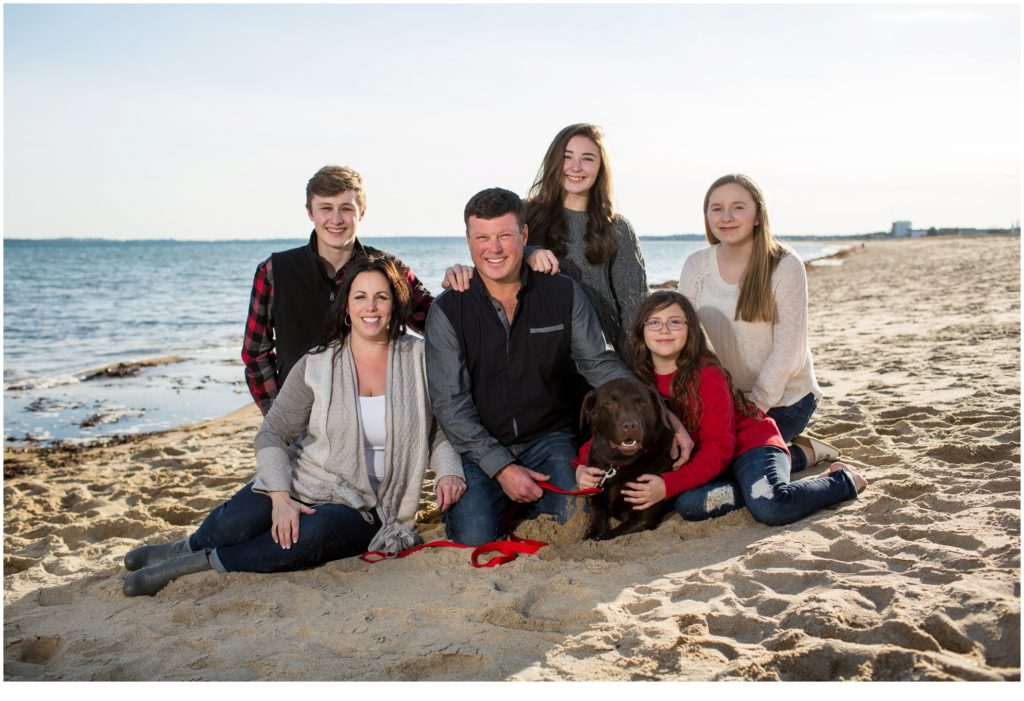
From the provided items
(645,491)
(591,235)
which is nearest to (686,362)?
(645,491)

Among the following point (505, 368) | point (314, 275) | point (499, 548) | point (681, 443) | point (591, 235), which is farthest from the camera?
point (591, 235)

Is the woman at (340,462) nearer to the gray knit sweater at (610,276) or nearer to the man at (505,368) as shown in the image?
the man at (505,368)

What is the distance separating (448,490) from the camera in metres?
3.87

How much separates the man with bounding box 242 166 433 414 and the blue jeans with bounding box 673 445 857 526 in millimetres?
1811

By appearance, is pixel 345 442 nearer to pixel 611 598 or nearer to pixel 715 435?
pixel 611 598

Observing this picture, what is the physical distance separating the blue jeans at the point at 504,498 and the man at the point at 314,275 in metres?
0.98

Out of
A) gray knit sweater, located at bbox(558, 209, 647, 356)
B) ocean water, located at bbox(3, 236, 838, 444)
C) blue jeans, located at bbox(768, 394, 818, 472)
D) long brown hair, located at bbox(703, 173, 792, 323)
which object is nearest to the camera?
long brown hair, located at bbox(703, 173, 792, 323)

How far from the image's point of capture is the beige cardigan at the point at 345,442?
3775 millimetres

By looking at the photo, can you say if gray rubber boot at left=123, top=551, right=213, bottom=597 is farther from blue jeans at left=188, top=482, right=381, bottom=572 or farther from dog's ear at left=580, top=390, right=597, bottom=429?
dog's ear at left=580, top=390, right=597, bottom=429

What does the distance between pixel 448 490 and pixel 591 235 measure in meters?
1.70

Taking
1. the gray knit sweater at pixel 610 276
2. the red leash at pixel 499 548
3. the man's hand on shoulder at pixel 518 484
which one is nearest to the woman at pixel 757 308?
the gray knit sweater at pixel 610 276

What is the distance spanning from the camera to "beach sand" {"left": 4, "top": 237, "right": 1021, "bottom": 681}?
256 cm

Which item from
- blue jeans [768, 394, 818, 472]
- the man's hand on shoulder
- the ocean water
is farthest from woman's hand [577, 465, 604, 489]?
the ocean water

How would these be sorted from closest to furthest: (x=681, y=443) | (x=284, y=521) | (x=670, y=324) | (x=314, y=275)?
(x=284, y=521), (x=681, y=443), (x=670, y=324), (x=314, y=275)
